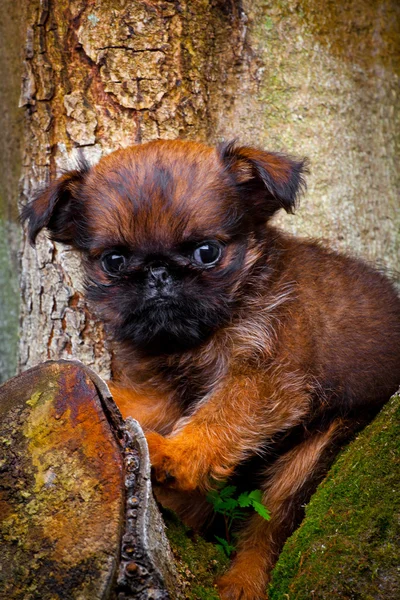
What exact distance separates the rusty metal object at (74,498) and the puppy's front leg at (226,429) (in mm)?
592

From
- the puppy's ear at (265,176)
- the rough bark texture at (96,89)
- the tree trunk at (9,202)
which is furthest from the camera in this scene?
the tree trunk at (9,202)

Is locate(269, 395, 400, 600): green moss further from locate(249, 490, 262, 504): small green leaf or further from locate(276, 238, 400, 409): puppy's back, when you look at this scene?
locate(276, 238, 400, 409): puppy's back

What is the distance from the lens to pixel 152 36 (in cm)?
439

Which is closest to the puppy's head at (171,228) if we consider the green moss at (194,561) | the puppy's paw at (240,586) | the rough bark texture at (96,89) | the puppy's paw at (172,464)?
the puppy's paw at (172,464)

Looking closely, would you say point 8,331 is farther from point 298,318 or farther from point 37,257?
point 298,318

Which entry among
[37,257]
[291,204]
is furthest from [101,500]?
[37,257]

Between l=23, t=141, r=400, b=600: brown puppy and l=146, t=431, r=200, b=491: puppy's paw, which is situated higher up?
l=23, t=141, r=400, b=600: brown puppy

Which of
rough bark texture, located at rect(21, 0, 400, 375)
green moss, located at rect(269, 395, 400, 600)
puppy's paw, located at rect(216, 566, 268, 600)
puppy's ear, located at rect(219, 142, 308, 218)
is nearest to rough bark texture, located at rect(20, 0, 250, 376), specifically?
rough bark texture, located at rect(21, 0, 400, 375)

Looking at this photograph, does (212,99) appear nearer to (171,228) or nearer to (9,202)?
(171,228)

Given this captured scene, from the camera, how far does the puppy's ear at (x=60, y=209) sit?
3.71 metres

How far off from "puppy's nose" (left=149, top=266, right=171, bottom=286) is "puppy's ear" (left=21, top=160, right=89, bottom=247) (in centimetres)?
69

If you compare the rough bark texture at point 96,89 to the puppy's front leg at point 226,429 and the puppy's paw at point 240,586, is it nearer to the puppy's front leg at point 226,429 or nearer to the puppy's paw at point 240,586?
the puppy's front leg at point 226,429

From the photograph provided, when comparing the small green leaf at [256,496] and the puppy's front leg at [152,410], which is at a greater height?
the puppy's front leg at [152,410]

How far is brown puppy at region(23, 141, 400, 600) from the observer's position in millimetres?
3312
